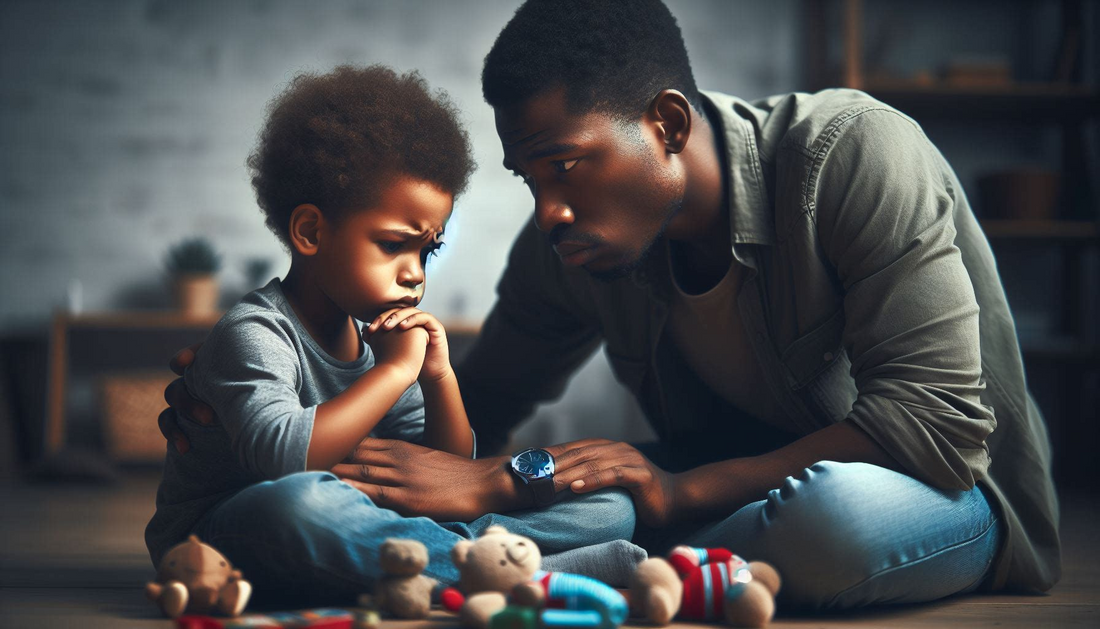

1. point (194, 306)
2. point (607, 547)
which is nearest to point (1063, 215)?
point (607, 547)

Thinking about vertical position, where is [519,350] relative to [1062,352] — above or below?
above

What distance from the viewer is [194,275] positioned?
3422 mm

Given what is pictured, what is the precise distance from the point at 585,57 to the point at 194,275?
2.55 metres

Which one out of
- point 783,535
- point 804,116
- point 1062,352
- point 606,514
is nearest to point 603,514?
point 606,514

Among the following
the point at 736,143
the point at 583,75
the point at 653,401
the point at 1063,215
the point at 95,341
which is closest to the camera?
the point at 583,75

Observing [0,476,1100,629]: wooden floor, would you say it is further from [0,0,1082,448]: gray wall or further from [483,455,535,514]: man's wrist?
[0,0,1082,448]: gray wall

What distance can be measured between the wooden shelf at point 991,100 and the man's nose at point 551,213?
2.22m

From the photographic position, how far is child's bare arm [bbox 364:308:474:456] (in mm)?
1187

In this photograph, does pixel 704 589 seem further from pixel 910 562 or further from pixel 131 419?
pixel 131 419

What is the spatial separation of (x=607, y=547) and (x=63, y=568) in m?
0.87

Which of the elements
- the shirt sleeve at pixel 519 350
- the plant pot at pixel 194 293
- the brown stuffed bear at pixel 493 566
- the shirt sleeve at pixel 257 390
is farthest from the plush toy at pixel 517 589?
the plant pot at pixel 194 293

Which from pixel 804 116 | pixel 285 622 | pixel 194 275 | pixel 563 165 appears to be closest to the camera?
pixel 285 622

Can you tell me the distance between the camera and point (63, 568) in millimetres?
1429

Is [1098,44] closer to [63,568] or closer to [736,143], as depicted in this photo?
[736,143]
